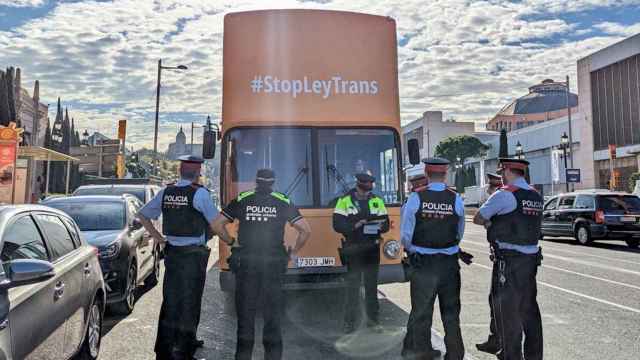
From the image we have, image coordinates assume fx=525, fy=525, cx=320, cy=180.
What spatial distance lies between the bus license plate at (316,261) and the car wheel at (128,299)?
2.34 metres

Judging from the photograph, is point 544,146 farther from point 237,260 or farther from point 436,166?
point 237,260

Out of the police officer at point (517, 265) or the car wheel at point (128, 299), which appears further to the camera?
the car wheel at point (128, 299)

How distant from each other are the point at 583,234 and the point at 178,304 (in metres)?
16.0

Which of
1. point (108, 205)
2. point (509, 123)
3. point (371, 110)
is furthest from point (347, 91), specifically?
point (509, 123)

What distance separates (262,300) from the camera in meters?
4.84

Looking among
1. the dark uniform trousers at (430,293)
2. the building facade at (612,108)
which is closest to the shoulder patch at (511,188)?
the dark uniform trousers at (430,293)

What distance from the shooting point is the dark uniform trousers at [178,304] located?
4.98 metres

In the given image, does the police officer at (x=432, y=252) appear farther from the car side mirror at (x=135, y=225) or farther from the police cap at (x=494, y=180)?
the car side mirror at (x=135, y=225)

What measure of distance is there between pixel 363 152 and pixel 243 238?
285 centimetres

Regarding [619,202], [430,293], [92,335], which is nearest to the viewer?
[430,293]

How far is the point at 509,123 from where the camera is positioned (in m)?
107

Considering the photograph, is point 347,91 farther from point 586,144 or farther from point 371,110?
point 586,144

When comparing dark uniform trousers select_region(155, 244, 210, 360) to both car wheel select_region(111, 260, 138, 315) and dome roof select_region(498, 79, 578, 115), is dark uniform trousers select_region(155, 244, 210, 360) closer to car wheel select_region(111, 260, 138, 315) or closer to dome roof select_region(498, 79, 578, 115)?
car wheel select_region(111, 260, 138, 315)

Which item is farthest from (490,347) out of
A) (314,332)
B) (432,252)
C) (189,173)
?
(189,173)
